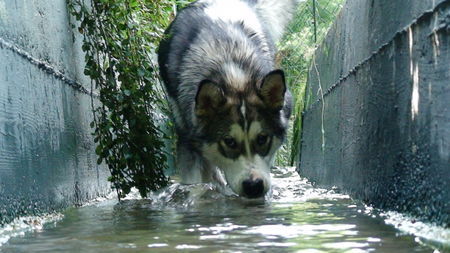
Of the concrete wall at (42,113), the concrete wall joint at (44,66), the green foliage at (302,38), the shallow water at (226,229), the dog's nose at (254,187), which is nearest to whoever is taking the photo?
the shallow water at (226,229)

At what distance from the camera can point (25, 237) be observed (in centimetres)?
339

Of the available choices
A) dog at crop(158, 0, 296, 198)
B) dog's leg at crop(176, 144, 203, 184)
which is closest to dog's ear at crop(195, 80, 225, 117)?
dog at crop(158, 0, 296, 198)

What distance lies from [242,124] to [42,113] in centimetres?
155

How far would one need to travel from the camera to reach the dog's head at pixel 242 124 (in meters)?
5.23

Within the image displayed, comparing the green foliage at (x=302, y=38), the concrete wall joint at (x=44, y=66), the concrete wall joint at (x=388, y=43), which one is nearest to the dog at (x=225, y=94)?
the concrete wall joint at (x=388, y=43)

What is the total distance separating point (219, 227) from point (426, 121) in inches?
44.2

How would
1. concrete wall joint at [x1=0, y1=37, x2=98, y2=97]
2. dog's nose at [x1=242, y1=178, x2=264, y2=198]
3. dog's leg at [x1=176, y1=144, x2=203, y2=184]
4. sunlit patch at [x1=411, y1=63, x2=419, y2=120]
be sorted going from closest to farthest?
1. sunlit patch at [x1=411, y1=63, x2=419, y2=120]
2. concrete wall joint at [x1=0, y1=37, x2=98, y2=97]
3. dog's nose at [x1=242, y1=178, x2=264, y2=198]
4. dog's leg at [x1=176, y1=144, x2=203, y2=184]

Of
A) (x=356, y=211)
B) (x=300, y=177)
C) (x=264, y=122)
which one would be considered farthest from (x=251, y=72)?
(x=300, y=177)

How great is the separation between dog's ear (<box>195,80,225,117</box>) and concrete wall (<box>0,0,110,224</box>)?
977 millimetres

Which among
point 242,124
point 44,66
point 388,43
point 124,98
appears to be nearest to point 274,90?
point 242,124

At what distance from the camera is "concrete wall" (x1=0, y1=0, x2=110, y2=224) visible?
367cm

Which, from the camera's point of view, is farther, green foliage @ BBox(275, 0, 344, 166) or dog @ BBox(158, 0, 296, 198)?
green foliage @ BBox(275, 0, 344, 166)

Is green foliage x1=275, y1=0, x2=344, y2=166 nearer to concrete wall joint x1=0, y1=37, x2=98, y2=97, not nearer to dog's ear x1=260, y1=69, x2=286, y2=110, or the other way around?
dog's ear x1=260, y1=69, x2=286, y2=110

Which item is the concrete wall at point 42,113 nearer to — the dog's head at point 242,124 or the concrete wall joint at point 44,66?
the concrete wall joint at point 44,66
